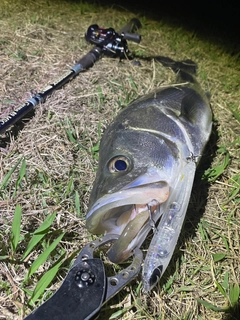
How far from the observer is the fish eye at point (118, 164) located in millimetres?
1993

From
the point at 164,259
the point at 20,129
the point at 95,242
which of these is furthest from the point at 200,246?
the point at 20,129

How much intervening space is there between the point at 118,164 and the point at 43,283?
67 cm

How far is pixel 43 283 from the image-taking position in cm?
183

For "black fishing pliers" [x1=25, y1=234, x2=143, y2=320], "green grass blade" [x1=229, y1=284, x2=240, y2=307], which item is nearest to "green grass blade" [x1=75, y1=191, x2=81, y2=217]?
"black fishing pliers" [x1=25, y1=234, x2=143, y2=320]

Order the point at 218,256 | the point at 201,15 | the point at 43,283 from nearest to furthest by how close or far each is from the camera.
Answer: the point at 43,283
the point at 218,256
the point at 201,15

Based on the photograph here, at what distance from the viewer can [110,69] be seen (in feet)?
11.7

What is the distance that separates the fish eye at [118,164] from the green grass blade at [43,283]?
0.54 metres

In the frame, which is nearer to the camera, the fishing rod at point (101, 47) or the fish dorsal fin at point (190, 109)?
the fish dorsal fin at point (190, 109)

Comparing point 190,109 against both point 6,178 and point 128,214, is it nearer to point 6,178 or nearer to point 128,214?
point 128,214

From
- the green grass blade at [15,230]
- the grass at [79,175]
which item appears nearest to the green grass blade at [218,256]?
the grass at [79,175]

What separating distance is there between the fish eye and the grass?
1.22ft

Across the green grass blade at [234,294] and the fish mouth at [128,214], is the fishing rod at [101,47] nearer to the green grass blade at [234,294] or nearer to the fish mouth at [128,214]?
the fish mouth at [128,214]

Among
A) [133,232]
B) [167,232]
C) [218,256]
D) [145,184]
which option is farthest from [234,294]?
[145,184]

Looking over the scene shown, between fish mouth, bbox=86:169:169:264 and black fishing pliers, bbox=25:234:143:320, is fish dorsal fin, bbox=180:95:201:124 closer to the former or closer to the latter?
fish mouth, bbox=86:169:169:264
